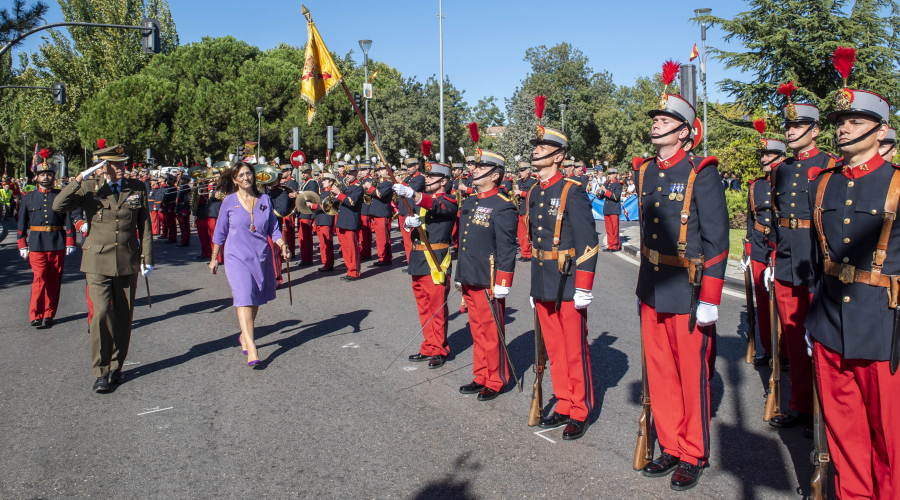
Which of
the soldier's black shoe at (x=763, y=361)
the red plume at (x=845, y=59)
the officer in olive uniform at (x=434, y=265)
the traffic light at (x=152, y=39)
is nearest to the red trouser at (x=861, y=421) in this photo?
the red plume at (x=845, y=59)

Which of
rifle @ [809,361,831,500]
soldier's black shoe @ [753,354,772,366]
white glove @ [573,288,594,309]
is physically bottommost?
soldier's black shoe @ [753,354,772,366]

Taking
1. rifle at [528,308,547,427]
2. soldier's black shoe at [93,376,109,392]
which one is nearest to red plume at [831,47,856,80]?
rifle at [528,308,547,427]

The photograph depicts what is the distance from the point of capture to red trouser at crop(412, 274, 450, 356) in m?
6.63

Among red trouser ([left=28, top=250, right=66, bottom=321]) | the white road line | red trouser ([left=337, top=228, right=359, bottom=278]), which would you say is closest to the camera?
red trouser ([left=28, top=250, right=66, bottom=321])

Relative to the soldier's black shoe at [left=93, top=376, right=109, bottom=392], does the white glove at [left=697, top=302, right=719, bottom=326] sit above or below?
above

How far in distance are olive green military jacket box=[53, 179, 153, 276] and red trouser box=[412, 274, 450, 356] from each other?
264 cm

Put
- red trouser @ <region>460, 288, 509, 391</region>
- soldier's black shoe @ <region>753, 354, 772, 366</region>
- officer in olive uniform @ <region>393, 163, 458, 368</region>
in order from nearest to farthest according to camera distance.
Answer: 1. red trouser @ <region>460, 288, 509, 391</region>
2. soldier's black shoe @ <region>753, 354, 772, 366</region>
3. officer in olive uniform @ <region>393, 163, 458, 368</region>

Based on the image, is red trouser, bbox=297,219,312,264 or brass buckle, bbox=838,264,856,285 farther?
red trouser, bbox=297,219,312,264

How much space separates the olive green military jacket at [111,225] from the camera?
6.01 metres

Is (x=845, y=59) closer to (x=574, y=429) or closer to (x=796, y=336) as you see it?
(x=796, y=336)

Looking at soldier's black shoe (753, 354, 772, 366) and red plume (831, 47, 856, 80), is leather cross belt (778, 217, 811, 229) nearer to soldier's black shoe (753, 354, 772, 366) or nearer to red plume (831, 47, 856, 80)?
red plume (831, 47, 856, 80)

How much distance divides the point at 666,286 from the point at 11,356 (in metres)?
6.62

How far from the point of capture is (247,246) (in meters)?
6.64

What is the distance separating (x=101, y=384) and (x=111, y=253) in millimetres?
1151
